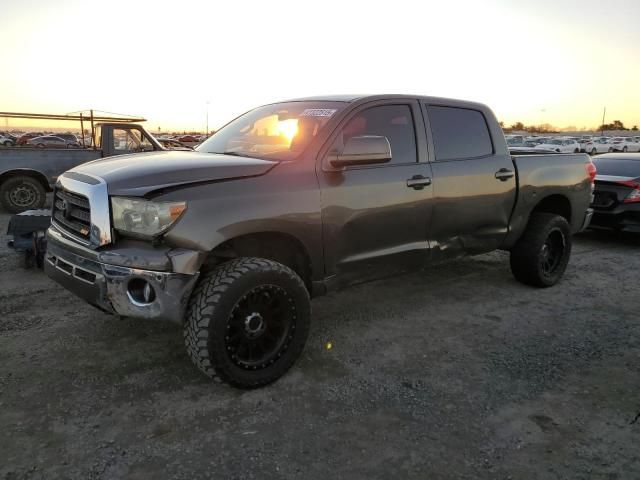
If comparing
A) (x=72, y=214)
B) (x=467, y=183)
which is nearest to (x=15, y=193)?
(x=72, y=214)

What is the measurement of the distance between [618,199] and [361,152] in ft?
19.7

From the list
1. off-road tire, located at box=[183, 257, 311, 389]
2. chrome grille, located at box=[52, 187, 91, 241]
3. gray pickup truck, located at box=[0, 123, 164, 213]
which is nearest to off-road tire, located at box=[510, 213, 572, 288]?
off-road tire, located at box=[183, 257, 311, 389]

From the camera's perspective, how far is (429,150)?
13.1 ft

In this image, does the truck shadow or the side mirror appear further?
the truck shadow

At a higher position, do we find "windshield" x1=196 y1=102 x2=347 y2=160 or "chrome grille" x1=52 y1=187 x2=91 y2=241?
"windshield" x1=196 y1=102 x2=347 y2=160

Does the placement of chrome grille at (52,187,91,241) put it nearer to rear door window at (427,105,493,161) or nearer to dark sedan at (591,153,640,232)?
rear door window at (427,105,493,161)

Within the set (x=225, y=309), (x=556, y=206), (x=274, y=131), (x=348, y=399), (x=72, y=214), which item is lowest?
(x=348, y=399)

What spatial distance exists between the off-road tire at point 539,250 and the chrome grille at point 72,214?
406 cm

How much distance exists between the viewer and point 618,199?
24.5ft

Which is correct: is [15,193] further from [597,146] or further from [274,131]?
[597,146]

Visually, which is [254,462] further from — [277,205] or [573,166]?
[573,166]

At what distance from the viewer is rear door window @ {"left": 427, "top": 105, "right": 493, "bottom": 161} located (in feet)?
13.5

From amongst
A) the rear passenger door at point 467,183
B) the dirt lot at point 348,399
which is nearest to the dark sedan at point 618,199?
the dirt lot at point 348,399

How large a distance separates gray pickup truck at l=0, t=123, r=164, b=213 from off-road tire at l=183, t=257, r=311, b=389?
6.53m
